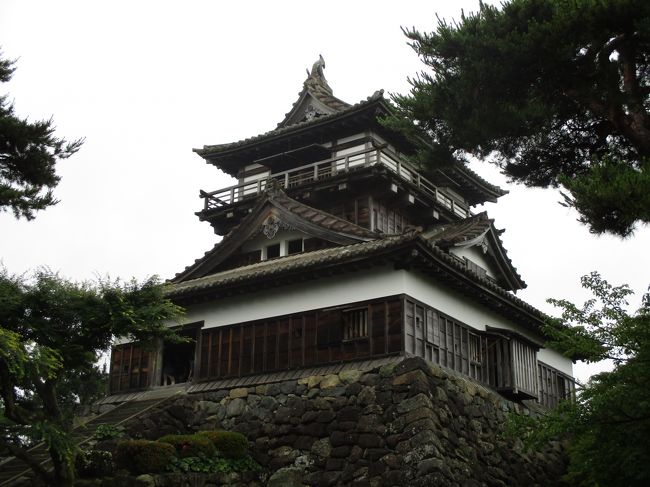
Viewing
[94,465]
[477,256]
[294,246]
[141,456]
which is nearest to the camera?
[141,456]

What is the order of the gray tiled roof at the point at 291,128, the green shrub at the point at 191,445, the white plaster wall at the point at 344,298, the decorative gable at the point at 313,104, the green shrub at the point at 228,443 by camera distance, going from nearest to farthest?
the green shrub at the point at 191,445 → the green shrub at the point at 228,443 → the white plaster wall at the point at 344,298 → the gray tiled roof at the point at 291,128 → the decorative gable at the point at 313,104

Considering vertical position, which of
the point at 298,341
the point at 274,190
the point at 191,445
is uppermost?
the point at 274,190

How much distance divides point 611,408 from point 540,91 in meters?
6.48

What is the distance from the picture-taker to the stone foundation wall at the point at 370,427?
20406mm

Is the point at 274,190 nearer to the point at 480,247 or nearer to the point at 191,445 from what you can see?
the point at 480,247

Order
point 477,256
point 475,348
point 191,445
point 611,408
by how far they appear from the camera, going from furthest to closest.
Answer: point 477,256 → point 475,348 → point 191,445 → point 611,408

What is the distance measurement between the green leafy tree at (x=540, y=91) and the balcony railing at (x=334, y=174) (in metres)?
11.4

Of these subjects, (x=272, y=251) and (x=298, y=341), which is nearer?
(x=298, y=341)

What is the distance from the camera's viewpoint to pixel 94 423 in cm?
2416

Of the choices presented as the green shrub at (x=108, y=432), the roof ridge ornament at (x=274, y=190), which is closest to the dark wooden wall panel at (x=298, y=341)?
the green shrub at (x=108, y=432)

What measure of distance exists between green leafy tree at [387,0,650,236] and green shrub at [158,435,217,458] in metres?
9.00

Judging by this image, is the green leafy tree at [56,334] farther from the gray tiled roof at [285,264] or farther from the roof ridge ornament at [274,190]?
the roof ridge ornament at [274,190]

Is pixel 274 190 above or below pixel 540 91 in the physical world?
above

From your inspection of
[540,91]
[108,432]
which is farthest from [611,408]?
[108,432]
